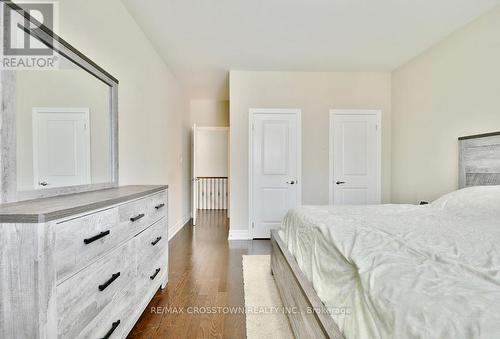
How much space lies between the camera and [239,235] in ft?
12.8

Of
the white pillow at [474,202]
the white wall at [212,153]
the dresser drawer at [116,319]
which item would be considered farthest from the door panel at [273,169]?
the white wall at [212,153]

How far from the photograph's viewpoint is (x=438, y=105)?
120 inches

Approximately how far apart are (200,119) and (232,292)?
14.4 ft

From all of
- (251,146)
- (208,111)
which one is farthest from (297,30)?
(208,111)

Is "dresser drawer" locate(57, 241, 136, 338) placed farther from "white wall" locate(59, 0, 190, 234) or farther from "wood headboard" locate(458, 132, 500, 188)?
"wood headboard" locate(458, 132, 500, 188)

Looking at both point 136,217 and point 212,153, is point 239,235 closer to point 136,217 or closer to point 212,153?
point 136,217

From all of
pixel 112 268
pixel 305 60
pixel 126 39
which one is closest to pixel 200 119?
pixel 305 60

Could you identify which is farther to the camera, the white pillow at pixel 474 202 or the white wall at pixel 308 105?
the white wall at pixel 308 105

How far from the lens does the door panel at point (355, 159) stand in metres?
4.00

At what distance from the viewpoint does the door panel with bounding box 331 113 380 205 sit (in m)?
4.00

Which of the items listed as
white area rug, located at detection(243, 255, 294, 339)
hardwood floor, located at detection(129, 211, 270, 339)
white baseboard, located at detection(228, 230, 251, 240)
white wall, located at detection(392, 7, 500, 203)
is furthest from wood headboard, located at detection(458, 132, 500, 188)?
white baseboard, located at detection(228, 230, 251, 240)

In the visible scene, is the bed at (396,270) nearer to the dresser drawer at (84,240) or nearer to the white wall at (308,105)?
the dresser drawer at (84,240)

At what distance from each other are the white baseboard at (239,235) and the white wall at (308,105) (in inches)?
2.3

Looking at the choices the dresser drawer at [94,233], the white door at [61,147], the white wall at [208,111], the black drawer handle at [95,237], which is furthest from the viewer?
the white wall at [208,111]
